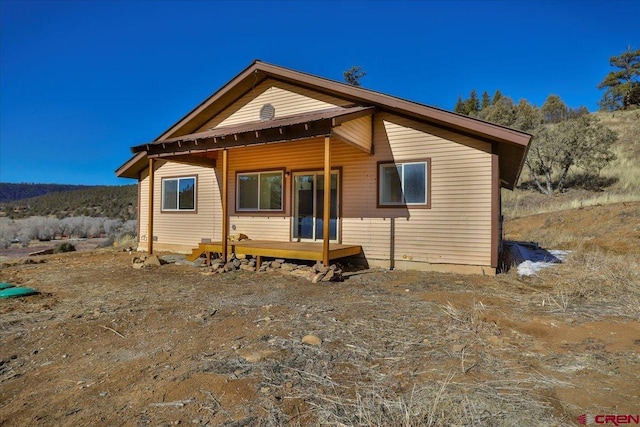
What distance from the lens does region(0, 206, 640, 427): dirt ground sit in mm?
→ 2428

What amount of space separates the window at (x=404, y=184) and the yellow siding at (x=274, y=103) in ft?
7.17

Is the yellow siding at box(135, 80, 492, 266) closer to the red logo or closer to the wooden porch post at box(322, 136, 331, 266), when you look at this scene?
the wooden porch post at box(322, 136, 331, 266)

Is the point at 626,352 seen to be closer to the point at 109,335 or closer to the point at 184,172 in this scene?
the point at 109,335

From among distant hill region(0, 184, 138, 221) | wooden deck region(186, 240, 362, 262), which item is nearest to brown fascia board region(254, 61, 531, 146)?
wooden deck region(186, 240, 362, 262)

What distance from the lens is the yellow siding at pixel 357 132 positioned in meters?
7.80

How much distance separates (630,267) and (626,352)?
13.2 ft

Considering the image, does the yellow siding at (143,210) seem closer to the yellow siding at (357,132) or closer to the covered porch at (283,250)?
the covered porch at (283,250)

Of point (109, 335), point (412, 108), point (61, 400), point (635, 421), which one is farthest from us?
point (412, 108)

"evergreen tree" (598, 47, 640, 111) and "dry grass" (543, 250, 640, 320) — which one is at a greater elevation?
"evergreen tree" (598, 47, 640, 111)

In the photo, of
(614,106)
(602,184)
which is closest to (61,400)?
(602,184)

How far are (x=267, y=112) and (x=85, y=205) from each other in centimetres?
3780

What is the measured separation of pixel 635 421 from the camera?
221cm

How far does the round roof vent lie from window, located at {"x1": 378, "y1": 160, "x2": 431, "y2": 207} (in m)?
3.74

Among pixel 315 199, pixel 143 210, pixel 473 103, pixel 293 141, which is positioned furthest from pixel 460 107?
pixel 143 210
